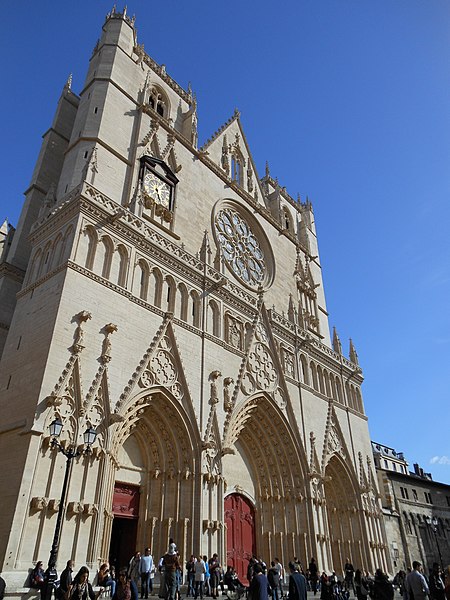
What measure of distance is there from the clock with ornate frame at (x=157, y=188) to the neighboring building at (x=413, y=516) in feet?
88.9

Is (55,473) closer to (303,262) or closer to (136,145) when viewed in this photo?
(136,145)

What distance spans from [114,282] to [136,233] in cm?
250

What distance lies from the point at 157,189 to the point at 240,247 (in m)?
6.93

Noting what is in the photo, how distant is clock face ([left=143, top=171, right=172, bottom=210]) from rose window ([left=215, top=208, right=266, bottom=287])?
3.81m

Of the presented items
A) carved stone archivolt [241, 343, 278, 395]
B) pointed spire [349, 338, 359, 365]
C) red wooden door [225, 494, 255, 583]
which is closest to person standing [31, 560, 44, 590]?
red wooden door [225, 494, 255, 583]

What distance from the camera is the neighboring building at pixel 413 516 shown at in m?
34.5

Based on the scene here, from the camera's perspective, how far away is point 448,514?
4259 cm

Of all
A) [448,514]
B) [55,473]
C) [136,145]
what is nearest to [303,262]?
[136,145]

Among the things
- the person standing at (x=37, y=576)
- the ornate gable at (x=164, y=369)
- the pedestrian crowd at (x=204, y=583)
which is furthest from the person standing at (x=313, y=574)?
the person standing at (x=37, y=576)

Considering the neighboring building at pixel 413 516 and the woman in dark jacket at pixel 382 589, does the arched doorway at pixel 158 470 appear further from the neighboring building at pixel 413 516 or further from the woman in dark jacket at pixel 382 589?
the neighboring building at pixel 413 516

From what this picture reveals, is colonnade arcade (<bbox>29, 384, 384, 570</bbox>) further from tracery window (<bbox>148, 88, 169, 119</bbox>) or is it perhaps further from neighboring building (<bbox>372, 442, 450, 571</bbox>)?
tracery window (<bbox>148, 88, 169, 119</bbox>)

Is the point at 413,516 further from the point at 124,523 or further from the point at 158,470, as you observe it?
the point at 124,523

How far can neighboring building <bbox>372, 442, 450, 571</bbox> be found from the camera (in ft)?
113

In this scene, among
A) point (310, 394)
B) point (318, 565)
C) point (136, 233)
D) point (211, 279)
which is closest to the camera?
point (136, 233)
